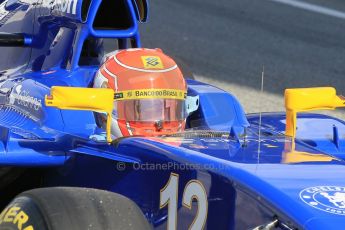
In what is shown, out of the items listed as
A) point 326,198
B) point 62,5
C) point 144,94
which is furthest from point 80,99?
point 62,5

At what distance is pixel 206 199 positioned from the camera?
9.09 ft

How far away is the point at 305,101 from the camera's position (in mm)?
3330

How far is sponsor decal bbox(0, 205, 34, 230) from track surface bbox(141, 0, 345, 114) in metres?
3.57

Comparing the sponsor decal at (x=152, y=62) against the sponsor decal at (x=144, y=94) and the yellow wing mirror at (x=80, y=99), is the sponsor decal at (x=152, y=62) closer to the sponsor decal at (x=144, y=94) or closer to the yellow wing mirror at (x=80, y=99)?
the sponsor decal at (x=144, y=94)

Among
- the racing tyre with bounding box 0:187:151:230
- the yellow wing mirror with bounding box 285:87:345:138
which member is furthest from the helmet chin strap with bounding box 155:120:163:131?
the racing tyre with bounding box 0:187:151:230

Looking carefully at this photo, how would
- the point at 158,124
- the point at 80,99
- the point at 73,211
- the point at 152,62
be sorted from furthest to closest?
the point at 152,62, the point at 158,124, the point at 80,99, the point at 73,211

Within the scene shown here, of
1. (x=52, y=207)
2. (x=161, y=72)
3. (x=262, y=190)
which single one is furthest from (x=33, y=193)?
(x=161, y=72)

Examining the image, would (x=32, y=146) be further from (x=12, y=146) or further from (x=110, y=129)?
(x=110, y=129)

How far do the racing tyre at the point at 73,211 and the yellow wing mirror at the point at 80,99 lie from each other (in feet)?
1.18

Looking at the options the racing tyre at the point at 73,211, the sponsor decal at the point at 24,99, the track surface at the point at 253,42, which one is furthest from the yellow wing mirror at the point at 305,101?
the track surface at the point at 253,42

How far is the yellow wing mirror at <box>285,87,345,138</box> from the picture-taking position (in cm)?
331

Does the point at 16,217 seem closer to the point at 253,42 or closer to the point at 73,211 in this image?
the point at 73,211

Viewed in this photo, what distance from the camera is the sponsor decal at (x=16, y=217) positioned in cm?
279

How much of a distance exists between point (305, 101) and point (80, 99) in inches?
34.8
